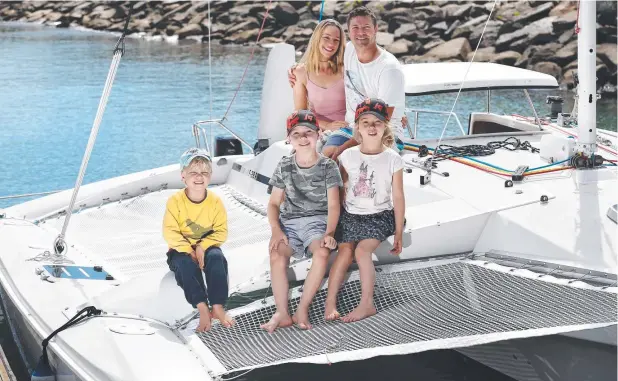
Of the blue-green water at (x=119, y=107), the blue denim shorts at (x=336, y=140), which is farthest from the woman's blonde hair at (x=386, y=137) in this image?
the blue-green water at (x=119, y=107)

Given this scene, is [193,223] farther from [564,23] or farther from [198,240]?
[564,23]

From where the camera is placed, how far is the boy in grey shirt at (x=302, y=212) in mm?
4820

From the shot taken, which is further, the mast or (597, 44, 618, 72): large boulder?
(597, 44, 618, 72): large boulder

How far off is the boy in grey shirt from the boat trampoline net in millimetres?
135

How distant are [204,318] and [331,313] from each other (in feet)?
2.24

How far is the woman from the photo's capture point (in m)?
5.99

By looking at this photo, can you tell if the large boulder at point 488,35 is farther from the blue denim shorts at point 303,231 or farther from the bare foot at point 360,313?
the bare foot at point 360,313

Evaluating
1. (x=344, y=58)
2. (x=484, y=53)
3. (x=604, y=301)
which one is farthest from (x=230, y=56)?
(x=604, y=301)

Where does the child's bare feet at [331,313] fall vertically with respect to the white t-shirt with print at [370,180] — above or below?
below

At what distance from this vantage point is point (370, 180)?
5004mm

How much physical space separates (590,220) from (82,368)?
116 inches

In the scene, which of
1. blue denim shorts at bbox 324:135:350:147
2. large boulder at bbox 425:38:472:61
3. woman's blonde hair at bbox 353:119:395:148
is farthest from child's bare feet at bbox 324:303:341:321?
large boulder at bbox 425:38:472:61

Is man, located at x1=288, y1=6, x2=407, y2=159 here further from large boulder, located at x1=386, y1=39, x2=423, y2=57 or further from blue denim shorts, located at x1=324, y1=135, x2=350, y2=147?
large boulder, located at x1=386, y1=39, x2=423, y2=57

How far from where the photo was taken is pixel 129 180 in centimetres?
767
